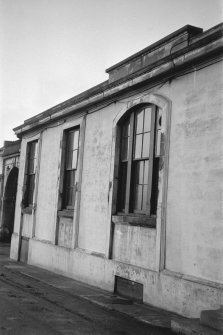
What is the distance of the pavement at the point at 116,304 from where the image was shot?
19.6 feet

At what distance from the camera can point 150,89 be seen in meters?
8.77

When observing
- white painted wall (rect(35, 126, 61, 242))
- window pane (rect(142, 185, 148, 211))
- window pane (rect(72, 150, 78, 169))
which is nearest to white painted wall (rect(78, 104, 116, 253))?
window pane (rect(72, 150, 78, 169))

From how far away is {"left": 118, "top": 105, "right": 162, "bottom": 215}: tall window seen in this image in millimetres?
Answer: 8547

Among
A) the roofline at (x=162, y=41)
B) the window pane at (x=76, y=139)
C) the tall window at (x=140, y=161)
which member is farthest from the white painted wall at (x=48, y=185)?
the tall window at (x=140, y=161)

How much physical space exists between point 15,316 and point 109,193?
389 cm

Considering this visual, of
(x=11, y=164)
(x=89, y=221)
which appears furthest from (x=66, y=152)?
(x=11, y=164)

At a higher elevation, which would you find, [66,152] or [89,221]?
[66,152]

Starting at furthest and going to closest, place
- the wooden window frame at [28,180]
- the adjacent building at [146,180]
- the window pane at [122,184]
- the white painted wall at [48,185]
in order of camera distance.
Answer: the wooden window frame at [28,180]
the white painted wall at [48,185]
the window pane at [122,184]
the adjacent building at [146,180]

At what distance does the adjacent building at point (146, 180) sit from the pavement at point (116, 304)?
23 cm

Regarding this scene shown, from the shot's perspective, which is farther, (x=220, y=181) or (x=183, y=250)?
(x=183, y=250)

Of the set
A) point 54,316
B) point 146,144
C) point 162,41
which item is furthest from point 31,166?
point 54,316

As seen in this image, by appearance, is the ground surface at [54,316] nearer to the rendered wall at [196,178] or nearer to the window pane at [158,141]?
the rendered wall at [196,178]

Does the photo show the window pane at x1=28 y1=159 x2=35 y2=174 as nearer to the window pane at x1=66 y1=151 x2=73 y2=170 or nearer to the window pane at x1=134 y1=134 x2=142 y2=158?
the window pane at x1=66 y1=151 x2=73 y2=170

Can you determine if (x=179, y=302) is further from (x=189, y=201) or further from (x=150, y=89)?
(x=150, y=89)
